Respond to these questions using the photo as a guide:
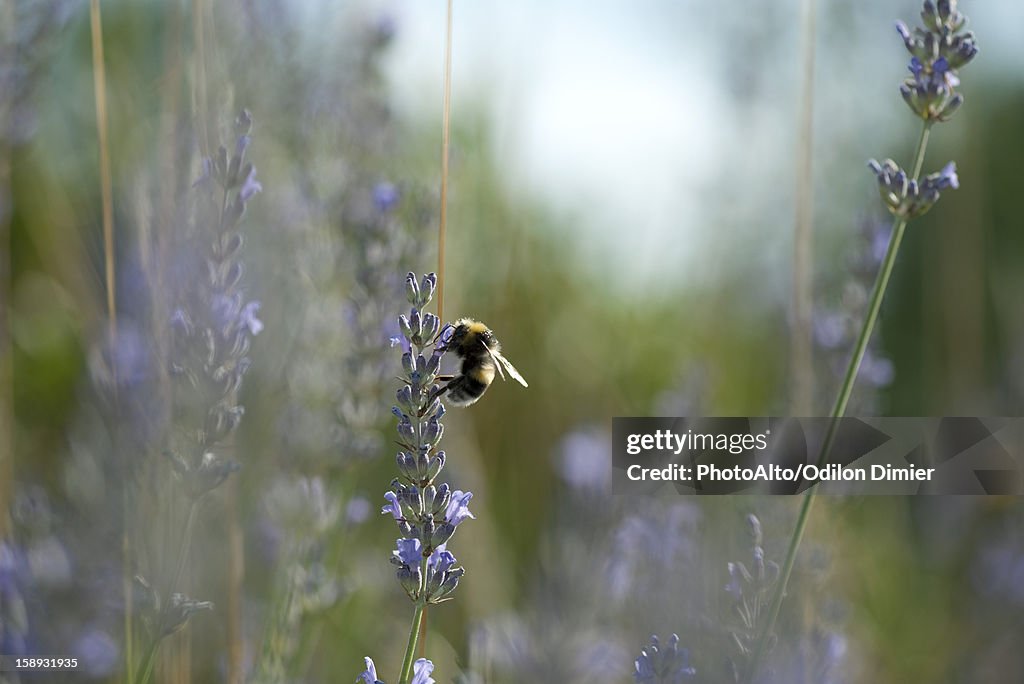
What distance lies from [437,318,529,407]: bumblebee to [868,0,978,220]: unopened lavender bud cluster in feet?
2.70

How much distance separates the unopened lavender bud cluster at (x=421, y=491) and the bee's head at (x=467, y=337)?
603 millimetres

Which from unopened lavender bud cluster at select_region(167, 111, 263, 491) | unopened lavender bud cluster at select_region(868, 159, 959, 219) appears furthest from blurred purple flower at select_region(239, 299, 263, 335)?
unopened lavender bud cluster at select_region(868, 159, 959, 219)

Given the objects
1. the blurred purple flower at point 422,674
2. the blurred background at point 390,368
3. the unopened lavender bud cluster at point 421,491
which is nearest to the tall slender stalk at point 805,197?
the blurred background at point 390,368

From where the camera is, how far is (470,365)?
6.37 feet

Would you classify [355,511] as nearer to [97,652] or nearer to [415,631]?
[97,652]

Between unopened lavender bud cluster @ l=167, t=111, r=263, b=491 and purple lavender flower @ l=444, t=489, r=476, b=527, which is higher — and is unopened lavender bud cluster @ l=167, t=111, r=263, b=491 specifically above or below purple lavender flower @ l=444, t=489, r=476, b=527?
above

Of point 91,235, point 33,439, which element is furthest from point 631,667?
point 33,439

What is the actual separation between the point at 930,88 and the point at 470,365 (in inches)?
40.0

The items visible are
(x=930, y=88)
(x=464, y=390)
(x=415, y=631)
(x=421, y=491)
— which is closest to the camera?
(x=415, y=631)

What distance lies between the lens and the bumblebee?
191 centimetres

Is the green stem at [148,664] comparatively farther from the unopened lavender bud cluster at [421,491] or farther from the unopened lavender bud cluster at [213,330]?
the unopened lavender bud cluster at [421,491]

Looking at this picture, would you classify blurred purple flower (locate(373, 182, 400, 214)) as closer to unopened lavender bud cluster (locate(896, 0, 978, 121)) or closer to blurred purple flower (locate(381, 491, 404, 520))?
blurred purple flower (locate(381, 491, 404, 520))

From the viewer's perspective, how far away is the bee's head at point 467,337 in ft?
6.26

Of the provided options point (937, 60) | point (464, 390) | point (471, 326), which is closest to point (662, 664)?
point (464, 390)
